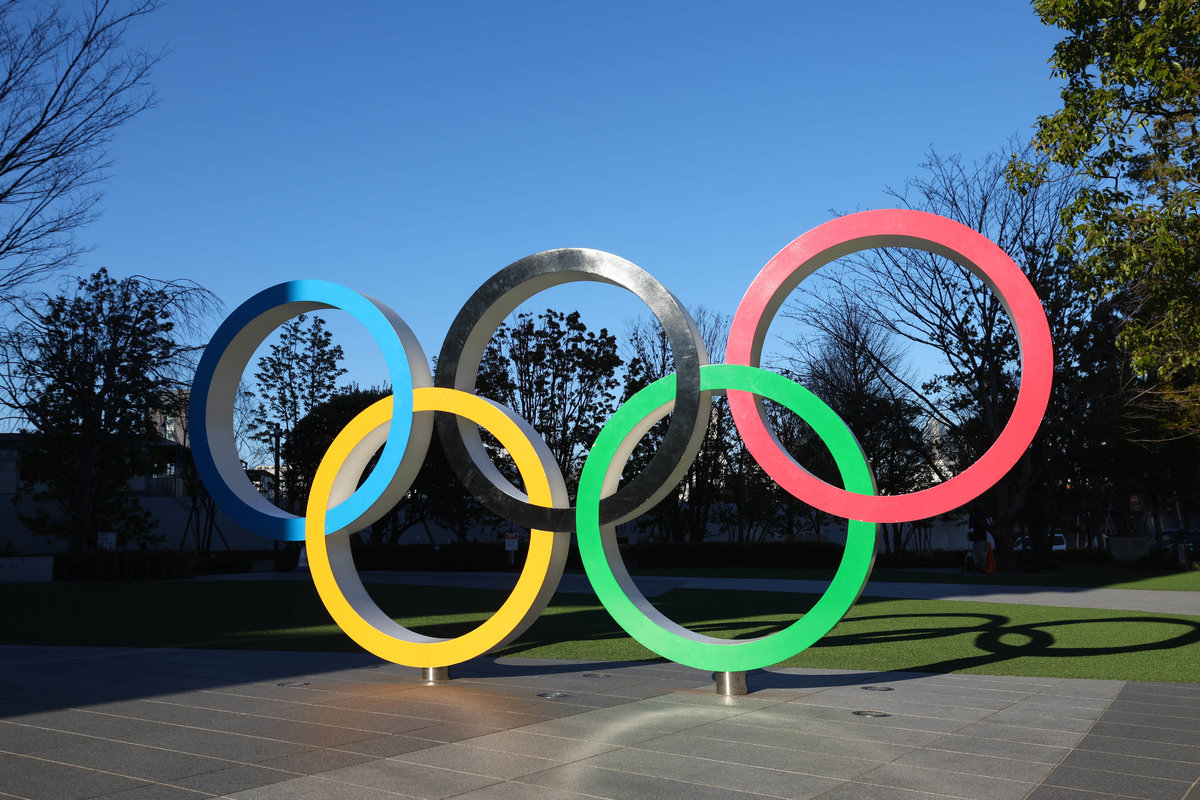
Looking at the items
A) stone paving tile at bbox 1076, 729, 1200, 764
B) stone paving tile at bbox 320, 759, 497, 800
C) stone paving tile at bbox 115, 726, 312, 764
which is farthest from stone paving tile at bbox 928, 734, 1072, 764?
stone paving tile at bbox 115, 726, 312, 764

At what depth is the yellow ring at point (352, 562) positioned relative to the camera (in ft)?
30.2

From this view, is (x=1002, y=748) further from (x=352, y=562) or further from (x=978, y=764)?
(x=352, y=562)

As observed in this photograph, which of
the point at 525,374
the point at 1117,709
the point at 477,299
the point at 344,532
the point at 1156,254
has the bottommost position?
the point at 1117,709

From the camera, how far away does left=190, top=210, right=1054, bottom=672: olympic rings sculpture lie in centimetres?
795

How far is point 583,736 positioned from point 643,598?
1897mm

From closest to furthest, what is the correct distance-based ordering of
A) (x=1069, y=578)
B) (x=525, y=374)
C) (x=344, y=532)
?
(x=344, y=532)
(x=1069, y=578)
(x=525, y=374)

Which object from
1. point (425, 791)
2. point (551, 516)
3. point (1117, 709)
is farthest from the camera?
point (551, 516)

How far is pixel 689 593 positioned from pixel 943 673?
11.4 metres

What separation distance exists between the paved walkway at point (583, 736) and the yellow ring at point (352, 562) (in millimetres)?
426

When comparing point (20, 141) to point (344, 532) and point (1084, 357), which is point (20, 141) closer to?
point (344, 532)

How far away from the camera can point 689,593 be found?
2145 centimetres

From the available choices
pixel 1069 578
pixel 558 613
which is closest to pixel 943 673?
pixel 558 613

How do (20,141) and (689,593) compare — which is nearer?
(20,141)

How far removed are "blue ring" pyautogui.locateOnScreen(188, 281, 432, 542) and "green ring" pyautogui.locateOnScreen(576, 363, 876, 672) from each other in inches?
83.3
